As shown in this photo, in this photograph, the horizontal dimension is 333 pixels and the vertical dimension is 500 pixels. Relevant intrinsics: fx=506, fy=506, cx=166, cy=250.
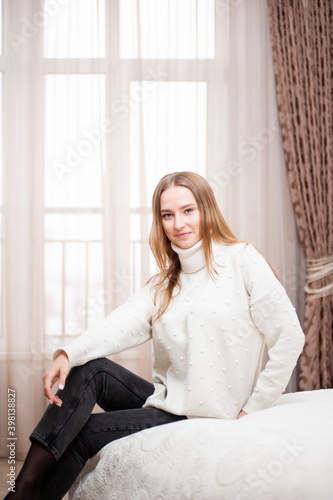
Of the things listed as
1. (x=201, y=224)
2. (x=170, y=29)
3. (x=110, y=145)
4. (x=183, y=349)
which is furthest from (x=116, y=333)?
(x=170, y=29)

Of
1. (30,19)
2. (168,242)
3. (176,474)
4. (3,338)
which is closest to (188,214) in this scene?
(168,242)

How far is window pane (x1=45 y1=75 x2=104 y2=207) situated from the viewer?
2.66m

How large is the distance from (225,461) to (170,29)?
89.9 inches

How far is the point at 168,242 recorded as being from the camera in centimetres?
163

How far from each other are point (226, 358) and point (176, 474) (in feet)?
1.23

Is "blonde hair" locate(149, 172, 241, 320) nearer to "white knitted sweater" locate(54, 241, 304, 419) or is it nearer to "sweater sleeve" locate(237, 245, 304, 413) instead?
"white knitted sweater" locate(54, 241, 304, 419)

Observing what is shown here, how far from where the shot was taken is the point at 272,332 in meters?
1.38

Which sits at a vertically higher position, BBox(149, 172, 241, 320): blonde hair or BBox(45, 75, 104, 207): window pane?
BBox(45, 75, 104, 207): window pane

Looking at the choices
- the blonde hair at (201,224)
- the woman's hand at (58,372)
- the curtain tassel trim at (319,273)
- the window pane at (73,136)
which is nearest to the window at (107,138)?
the window pane at (73,136)

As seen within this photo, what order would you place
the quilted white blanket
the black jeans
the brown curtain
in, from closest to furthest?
the quilted white blanket
the black jeans
the brown curtain

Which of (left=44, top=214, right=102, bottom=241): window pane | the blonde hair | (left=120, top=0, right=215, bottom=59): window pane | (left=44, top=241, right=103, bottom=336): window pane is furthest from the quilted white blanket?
(left=120, top=0, right=215, bottom=59): window pane

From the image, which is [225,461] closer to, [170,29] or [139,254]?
[139,254]

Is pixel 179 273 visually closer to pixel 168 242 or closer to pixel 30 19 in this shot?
pixel 168 242

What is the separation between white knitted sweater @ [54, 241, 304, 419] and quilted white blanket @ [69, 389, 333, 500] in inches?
4.8
